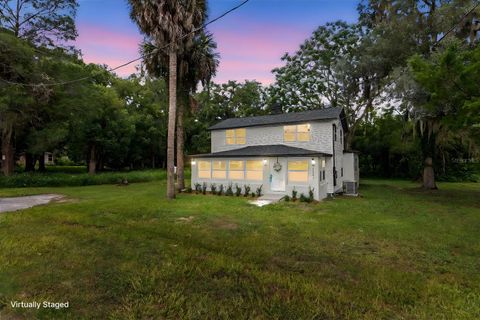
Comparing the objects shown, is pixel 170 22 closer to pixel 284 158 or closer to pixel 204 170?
pixel 204 170

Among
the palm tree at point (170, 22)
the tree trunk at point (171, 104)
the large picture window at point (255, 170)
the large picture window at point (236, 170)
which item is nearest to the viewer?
the palm tree at point (170, 22)

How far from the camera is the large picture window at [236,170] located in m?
15.0

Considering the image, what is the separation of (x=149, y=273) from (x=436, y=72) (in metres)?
12.2

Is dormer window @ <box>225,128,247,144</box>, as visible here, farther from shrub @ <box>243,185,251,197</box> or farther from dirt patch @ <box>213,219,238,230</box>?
dirt patch @ <box>213,219,238,230</box>

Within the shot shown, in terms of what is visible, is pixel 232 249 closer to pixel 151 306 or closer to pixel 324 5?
pixel 151 306

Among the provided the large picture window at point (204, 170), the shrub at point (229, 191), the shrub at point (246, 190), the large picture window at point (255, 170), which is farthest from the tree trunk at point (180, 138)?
the large picture window at point (255, 170)

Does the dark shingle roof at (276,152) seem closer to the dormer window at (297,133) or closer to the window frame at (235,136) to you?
the dormer window at (297,133)

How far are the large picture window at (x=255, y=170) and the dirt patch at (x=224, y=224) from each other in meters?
6.65

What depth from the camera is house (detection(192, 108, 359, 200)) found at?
532 inches

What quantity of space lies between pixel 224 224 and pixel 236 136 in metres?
11.0

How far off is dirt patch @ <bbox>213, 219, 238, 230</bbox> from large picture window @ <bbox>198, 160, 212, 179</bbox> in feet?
26.6

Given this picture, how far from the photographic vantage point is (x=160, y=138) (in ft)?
116

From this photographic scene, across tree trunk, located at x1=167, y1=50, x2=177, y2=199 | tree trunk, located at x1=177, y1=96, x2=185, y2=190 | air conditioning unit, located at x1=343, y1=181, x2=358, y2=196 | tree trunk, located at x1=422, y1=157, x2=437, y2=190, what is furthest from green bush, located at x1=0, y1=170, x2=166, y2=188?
tree trunk, located at x1=422, y1=157, x2=437, y2=190

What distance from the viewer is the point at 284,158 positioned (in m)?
13.9
